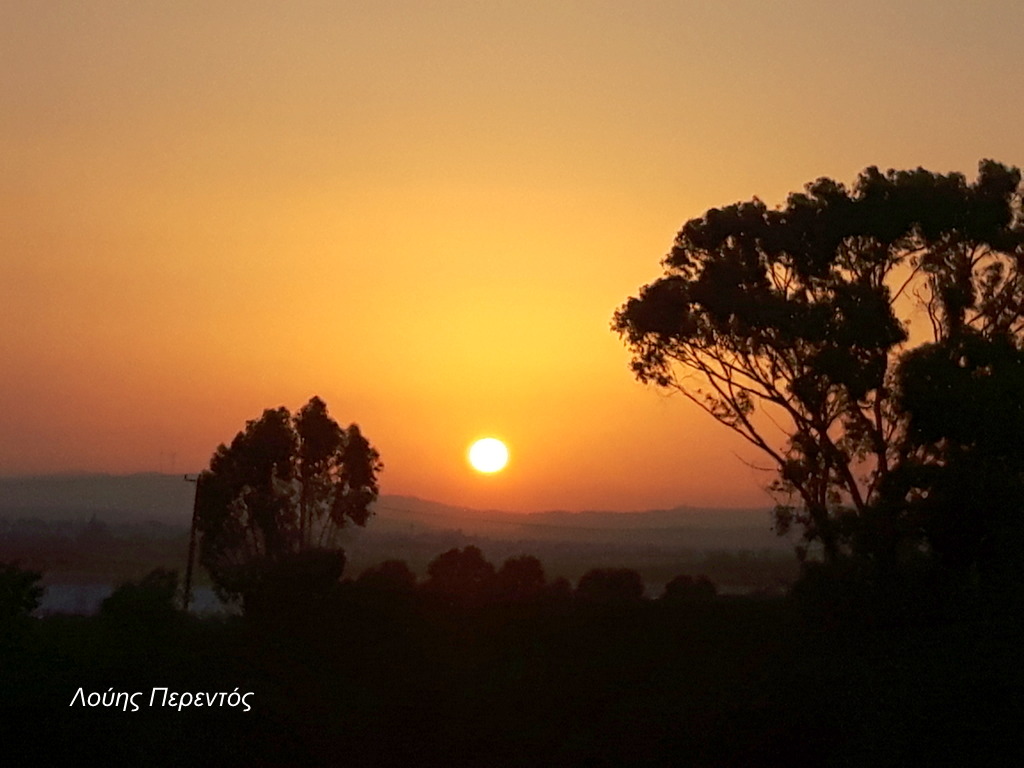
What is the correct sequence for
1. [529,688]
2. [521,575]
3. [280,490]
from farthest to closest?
[521,575], [280,490], [529,688]

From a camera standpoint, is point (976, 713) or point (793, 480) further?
point (793, 480)

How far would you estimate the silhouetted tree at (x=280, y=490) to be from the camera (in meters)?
61.0

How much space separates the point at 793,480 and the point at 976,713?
16.9 m

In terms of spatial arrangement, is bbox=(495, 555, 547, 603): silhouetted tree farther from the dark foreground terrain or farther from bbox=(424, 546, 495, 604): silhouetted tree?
the dark foreground terrain

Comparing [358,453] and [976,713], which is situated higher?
[358,453]

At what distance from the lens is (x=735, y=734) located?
30.8m

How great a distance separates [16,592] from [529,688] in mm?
13346

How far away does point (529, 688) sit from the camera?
37000mm

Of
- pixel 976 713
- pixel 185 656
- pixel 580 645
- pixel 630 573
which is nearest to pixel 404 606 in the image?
pixel 580 645

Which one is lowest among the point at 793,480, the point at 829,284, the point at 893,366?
the point at 793,480

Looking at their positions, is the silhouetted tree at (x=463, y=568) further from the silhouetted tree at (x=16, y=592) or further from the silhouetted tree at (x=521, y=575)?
the silhouetted tree at (x=16, y=592)

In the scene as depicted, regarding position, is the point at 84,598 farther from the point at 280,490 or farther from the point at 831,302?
the point at 831,302

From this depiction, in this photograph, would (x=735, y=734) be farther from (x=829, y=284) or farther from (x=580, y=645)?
(x=829, y=284)

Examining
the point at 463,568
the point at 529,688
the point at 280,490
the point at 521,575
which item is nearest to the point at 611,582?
the point at 521,575
